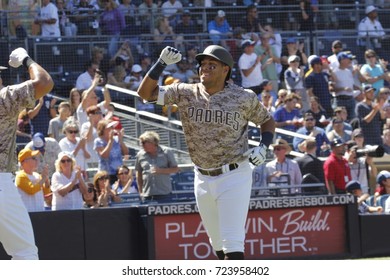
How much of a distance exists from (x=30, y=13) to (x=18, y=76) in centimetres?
167

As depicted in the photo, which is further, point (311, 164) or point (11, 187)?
point (311, 164)

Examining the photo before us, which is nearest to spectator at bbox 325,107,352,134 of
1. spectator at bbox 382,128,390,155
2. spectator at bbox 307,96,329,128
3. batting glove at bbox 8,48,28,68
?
spectator at bbox 307,96,329,128

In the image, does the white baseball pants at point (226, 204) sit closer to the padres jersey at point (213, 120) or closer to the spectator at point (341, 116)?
the padres jersey at point (213, 120)

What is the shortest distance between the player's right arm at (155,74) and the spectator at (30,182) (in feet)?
12.9

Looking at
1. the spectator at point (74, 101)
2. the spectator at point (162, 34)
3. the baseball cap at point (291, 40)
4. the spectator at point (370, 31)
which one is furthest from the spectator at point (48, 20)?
the spectator at point (370, 31)

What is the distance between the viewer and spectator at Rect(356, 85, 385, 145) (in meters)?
17.0

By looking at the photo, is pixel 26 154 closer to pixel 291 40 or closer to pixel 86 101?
pixel 86 101

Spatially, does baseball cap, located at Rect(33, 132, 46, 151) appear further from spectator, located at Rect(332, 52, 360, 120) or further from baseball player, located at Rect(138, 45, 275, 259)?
spectator, located at Rect(332, 52, 360, 120)

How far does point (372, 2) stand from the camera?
71.1 feet

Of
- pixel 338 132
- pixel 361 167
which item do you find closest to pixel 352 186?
pixel 361 167

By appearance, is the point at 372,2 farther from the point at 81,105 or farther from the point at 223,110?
the point at 223,110

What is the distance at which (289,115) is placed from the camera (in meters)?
16.6

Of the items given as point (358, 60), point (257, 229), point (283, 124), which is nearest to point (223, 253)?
point (257, 229)

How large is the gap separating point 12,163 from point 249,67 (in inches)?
419
